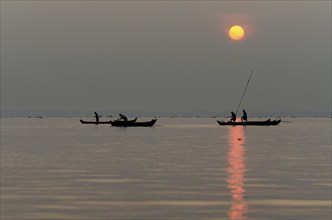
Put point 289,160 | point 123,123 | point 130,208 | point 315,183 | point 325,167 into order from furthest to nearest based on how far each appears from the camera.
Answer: point 123,123 < point 289,160 < point 325,167 < point 315,183 < point 130,208

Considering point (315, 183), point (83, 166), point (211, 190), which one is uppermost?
point (83, 166)

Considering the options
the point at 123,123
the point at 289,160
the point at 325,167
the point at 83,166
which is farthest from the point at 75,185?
the point at 123,123

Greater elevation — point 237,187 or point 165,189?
point 237,187

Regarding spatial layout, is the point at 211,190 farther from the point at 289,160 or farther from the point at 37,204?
the point at 289,160

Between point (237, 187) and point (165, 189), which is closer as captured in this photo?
point (165, 189)

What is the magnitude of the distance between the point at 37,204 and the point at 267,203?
9.39 m

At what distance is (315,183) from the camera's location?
1534 inches

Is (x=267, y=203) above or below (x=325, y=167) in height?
below

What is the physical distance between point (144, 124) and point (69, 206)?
14830 cm

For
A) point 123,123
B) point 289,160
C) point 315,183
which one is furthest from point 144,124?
point 315,183

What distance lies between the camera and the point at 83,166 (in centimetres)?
5156

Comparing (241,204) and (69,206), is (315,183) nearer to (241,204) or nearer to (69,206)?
(241,204)

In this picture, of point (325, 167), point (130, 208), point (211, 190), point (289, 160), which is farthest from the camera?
point (289, 160)

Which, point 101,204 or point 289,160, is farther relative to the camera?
point 289,160
